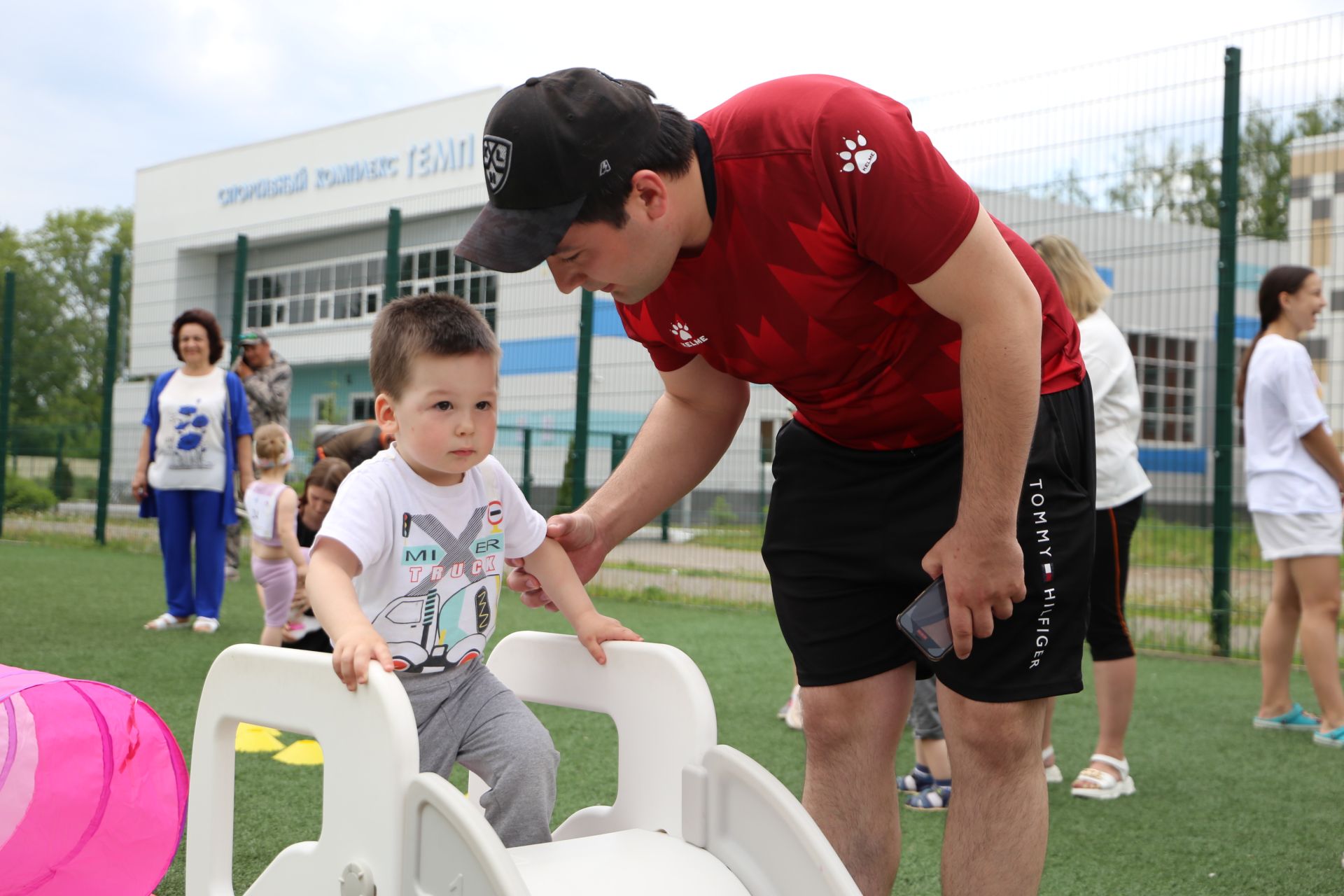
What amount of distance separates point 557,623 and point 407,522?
481cm

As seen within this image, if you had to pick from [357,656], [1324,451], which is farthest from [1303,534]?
[357,656]

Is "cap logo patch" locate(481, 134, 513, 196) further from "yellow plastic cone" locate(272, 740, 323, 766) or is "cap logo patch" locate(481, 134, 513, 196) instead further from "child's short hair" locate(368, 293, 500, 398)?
"yellow plastic cone" locate(272, 740, 323, 766)

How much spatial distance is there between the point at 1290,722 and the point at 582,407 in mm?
5132

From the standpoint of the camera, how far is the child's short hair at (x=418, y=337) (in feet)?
6.63

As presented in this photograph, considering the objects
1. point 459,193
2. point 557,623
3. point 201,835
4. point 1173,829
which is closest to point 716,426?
point 201,835

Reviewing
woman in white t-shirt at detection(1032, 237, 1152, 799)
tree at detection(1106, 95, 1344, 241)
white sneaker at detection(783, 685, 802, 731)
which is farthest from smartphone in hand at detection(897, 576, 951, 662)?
tree at detection(1106, 95, 1344, 241)

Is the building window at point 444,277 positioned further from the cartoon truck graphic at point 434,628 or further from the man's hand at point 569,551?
the cartoon truck graphic at point 434,628

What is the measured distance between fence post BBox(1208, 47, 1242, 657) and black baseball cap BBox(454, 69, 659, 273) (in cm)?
553

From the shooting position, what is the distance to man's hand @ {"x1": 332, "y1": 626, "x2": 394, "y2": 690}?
159 cm

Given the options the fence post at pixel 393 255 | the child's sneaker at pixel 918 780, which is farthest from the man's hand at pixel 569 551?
the fence post at pixel 393 255

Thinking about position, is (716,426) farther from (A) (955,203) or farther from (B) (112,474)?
(B) (112,474)

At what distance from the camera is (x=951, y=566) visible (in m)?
1.71

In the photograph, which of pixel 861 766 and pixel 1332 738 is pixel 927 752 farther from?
pixel 1332 738

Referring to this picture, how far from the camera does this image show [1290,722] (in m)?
4.50
